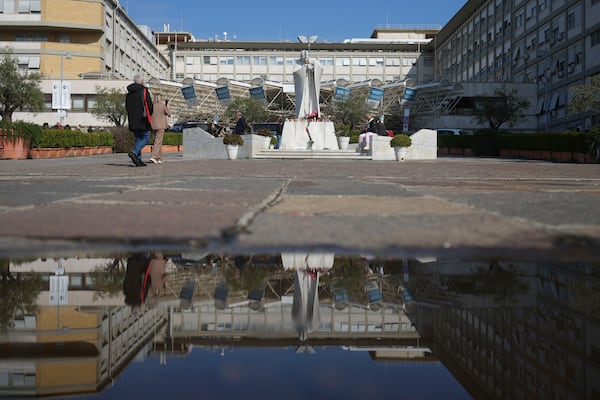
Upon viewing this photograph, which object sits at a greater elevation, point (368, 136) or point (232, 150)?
point (368, 136)

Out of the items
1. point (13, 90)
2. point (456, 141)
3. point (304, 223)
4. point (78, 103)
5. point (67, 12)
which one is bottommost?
point (304, 223)

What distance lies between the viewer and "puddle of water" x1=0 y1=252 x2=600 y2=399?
1.56m

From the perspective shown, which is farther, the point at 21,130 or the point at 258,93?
the point at 258,93

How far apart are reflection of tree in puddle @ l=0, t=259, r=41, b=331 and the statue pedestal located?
1129 inches

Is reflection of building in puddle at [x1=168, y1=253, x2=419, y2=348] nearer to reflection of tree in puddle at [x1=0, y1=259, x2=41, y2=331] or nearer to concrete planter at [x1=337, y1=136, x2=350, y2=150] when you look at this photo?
reflection of tree in puddle at [x1=0, y1=259, x2=41, y2=331]

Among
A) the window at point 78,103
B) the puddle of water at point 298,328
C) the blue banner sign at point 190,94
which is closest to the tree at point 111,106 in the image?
the blue banner sign at point 190,94

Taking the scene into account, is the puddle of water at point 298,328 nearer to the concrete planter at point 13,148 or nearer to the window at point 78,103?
the concrete planter at point 13,148

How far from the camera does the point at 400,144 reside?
25359 mm

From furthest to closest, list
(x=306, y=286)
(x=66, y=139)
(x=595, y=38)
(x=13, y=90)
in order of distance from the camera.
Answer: (x=595, y=38)
(x=13, y=90)
(x=66, y=139)
(x=306, y=286)

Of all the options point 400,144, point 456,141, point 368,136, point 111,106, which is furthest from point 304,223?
point 111,106

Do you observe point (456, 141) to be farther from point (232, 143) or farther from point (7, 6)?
point (7, 6)

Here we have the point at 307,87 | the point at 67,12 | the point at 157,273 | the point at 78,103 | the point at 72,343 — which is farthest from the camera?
the point at 78,103

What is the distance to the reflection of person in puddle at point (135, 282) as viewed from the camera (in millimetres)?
2263

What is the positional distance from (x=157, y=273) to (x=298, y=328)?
91 cm
